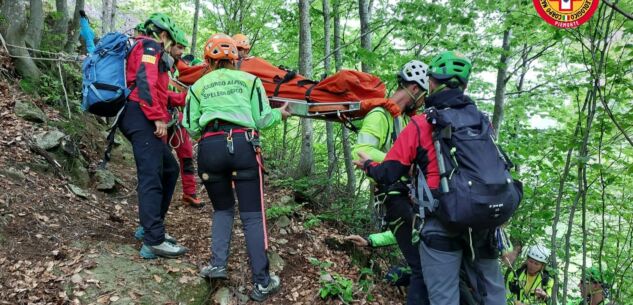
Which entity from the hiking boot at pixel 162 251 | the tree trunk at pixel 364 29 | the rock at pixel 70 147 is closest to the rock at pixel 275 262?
the hiking boot at pixel 162 251

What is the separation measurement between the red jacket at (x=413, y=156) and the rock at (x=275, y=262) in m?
2.25

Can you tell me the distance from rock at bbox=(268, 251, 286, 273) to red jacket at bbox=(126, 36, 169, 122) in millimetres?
2078

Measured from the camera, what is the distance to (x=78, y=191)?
5891 millimetres

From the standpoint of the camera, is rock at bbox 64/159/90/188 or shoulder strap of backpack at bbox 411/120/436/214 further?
rock at bbox 64/159/90/188

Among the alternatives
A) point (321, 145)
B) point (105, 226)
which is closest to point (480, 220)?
point (105, 226)

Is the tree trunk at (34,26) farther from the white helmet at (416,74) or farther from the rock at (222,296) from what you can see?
the white helmet at (416,74)

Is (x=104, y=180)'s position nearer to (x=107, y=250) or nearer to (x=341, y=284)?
(x=107, y=250)

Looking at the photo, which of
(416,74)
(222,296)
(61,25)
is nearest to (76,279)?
(222,296)

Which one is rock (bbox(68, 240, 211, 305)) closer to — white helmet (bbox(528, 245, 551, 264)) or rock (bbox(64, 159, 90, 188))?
rock (bbox(64, 159, 90, 188))

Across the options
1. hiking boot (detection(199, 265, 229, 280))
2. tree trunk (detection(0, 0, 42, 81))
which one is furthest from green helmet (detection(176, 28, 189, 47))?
tree trunk (detection(0, 0, 42, 81))

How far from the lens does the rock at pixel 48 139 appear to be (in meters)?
6.16

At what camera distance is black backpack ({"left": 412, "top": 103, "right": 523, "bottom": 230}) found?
2965 mm

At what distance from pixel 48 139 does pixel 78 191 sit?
106 centimetres

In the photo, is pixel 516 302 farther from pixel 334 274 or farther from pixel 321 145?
pixel 321 145
